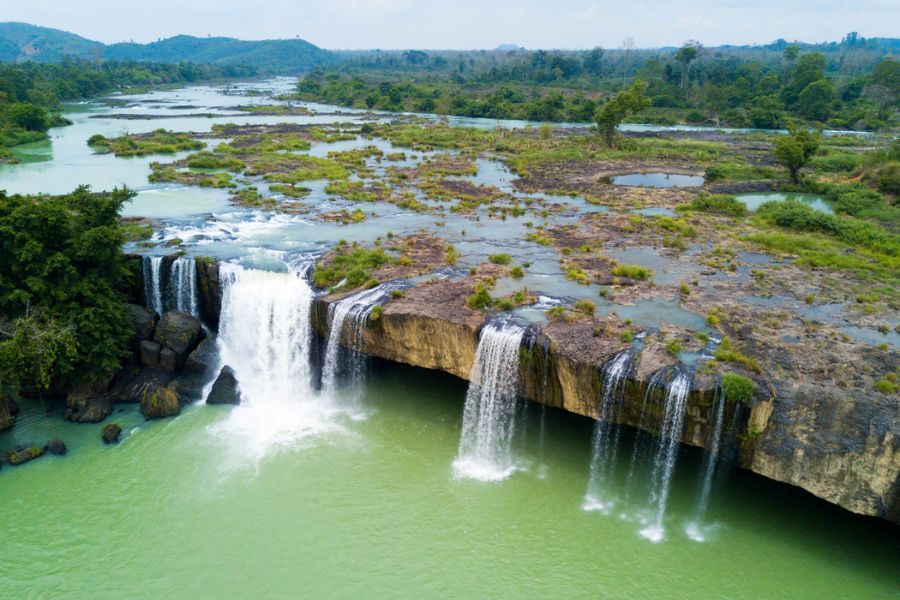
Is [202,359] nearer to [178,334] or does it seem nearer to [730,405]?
[178,334]

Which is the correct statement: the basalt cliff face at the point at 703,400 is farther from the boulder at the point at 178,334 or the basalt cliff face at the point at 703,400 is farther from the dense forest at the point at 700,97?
the dense forest at the point at 700,97

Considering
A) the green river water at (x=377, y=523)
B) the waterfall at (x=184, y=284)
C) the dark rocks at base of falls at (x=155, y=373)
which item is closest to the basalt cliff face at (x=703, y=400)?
the green river water at (x=377, y=523)

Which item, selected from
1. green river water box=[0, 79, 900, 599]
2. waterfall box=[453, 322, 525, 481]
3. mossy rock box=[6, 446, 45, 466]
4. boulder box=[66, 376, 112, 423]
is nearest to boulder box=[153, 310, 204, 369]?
boulder box=[66, 376, 112, 423]

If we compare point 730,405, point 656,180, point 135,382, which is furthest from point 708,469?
point 656,180

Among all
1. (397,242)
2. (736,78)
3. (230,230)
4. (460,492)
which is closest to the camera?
(460,492)

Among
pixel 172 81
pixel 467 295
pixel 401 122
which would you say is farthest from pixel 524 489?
pixel 172 81

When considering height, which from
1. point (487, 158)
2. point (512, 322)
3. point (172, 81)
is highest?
point (172, 81)

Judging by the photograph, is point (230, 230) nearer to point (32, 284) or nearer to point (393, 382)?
point (32, 284)
